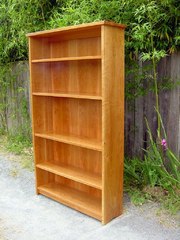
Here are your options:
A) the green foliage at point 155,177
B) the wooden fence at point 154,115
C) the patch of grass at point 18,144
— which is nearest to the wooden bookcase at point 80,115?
the green foliage at point 155,177

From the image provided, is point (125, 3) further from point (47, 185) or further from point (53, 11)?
point (47, 185)

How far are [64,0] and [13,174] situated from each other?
2.38 meters

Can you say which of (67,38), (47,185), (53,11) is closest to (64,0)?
(53,11)

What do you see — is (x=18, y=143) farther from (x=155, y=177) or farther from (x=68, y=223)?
(x=155, y=177)

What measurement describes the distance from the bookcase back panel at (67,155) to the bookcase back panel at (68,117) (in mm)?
164

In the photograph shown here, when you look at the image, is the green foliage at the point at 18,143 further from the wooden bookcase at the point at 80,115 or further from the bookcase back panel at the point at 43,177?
the wooden bookcase at the point at 80,115

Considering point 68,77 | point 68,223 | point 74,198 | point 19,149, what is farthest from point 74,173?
point 19,149

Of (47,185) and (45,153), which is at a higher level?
(45,153)

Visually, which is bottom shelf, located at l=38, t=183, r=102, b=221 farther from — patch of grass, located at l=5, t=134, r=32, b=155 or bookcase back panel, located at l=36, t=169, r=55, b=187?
patch of grass, located at l=5, t=134, r=32, b=155

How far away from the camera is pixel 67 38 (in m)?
2.83

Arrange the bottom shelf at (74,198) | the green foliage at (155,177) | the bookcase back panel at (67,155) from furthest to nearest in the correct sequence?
1. the bookcase back panel at (67,155)
2. the green foliage at (155,177)
3. the bottom shelf at (74,198)

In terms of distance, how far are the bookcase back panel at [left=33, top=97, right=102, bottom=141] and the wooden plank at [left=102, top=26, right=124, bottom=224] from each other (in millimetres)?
307

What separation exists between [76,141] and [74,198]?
62 centimetres

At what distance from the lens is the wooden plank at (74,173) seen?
8.59 feet
